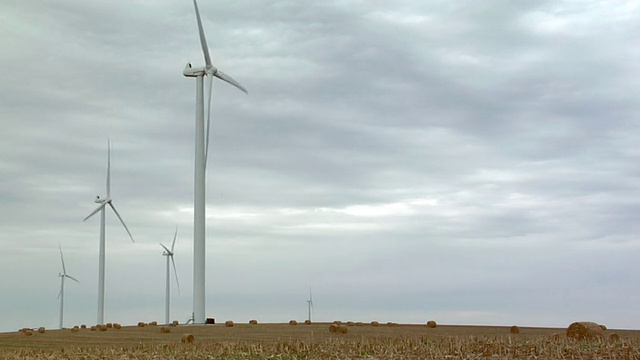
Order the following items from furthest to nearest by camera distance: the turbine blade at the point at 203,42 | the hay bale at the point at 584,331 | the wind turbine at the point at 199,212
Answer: the turbine blade at the point at 203,42
the wind turbine at the point at 199,212
the hay bale at the point at 584,331

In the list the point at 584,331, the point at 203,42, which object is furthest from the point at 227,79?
the point at 584,331

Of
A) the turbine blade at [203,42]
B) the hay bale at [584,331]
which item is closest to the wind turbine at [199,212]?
the turbine blade at [203,42]

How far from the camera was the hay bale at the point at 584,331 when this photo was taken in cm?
3475

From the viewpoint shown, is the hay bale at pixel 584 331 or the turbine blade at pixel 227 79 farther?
the turbine blade at pixel 227 79

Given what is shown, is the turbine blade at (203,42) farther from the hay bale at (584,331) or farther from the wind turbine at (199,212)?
the hay bale at (584,331)

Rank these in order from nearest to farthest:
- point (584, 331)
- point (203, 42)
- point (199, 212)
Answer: point (584, 331) < point (199, 212) < point (203, 42)

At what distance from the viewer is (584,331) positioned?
115 feet

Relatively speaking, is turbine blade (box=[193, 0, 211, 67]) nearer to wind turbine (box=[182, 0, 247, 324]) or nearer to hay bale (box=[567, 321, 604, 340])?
wind turbine (box=[182, 0, 247, 324])

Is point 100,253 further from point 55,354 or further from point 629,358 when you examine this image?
point 629,358

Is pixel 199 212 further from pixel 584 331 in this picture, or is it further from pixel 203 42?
pixel 584 331

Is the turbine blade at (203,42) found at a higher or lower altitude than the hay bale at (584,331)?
higher

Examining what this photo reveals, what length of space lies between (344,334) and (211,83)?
31.8m

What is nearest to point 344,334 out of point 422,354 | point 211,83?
point 422,354

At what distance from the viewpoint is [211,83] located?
7088 centimetres
